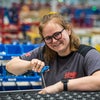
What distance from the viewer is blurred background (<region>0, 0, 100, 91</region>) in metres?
2.30

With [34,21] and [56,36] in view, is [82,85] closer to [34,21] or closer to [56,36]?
[56,36]

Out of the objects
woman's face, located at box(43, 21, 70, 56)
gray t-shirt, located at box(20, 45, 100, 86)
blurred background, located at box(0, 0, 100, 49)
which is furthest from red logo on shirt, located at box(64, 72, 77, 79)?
blurred background, located at box(0, 0, 100, 49)

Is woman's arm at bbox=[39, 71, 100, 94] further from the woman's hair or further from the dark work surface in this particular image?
the woman's hair

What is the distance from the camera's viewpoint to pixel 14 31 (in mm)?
7102

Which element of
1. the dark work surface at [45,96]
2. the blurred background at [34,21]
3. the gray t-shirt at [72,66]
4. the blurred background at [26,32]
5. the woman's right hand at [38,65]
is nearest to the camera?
the dark work surface at [45,96]

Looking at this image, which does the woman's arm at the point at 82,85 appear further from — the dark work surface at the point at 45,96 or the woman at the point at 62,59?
the dark work surface at the point at 45,96

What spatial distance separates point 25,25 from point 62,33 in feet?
21.9

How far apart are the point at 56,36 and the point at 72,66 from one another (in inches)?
9.8

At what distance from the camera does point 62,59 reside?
186cm

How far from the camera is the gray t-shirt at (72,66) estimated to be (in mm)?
1706

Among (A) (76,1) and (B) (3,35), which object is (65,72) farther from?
(A) (76,1)

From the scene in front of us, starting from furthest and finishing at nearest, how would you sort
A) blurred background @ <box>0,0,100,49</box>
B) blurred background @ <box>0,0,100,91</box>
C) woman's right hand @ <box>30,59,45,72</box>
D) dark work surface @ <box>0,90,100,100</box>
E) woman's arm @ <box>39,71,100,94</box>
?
blurred background @ <box>0,0,100,49</box> < blurred background @ <box>0,0,100,91</box> < woman's right hand @ <box>30,59,45,72</box> < woman's arm @ <box>39,71,100,94</box> < dark work surface @ <box>0,90,100,100</box>

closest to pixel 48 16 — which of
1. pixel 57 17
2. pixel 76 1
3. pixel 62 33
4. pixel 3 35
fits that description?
pixel 57 17

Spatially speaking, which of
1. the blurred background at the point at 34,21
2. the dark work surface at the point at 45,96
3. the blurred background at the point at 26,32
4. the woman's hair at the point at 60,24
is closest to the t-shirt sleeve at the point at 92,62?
the woman's hair at the point at 60,24
